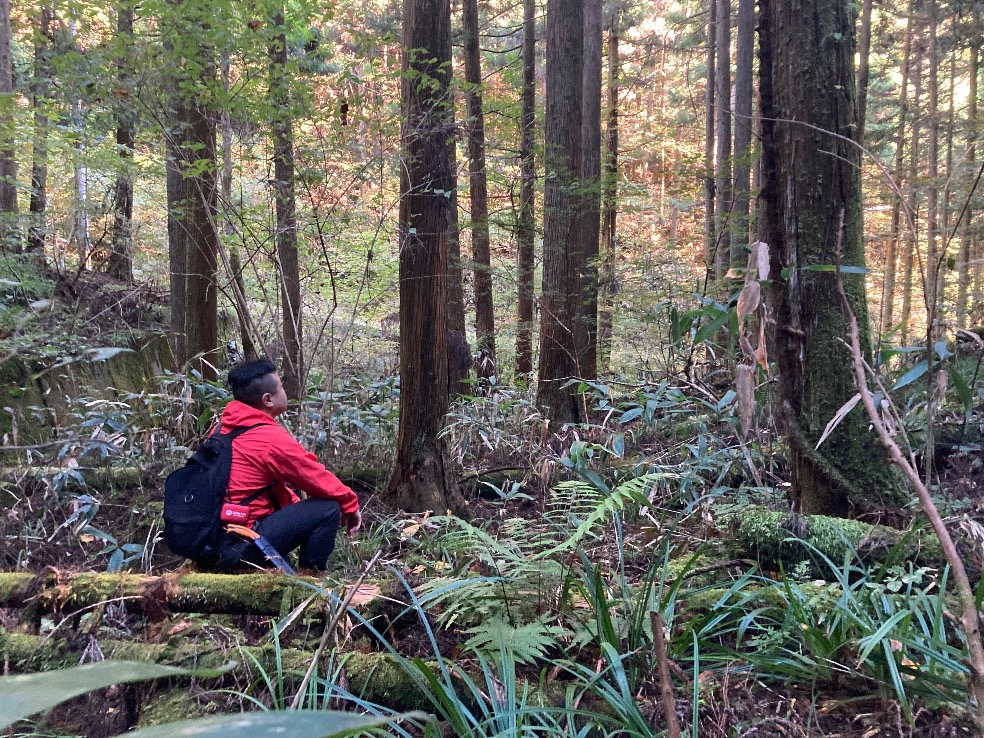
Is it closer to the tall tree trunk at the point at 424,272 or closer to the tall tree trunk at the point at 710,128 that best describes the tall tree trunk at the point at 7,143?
the tall tree trunk at the point at 424,272

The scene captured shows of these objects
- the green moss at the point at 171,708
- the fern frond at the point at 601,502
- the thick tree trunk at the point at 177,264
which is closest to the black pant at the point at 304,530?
the green moss at the point at 171,708

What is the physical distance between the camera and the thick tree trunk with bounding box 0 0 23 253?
6.93 meters

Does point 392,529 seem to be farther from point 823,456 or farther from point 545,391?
point 545,391

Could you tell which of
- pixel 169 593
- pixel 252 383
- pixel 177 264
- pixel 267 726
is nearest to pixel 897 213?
pixel 177 264

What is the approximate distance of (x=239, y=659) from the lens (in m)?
2.43

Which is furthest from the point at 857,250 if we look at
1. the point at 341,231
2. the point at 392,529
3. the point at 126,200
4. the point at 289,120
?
the point at 126,200

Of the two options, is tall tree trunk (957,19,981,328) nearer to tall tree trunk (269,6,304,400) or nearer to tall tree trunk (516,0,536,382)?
tall tree trunk (516,0,536,382)

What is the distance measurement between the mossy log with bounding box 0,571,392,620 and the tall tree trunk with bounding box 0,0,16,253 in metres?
6.05

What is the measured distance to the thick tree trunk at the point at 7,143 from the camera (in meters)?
6.93

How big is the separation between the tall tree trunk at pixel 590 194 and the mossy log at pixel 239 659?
520cm

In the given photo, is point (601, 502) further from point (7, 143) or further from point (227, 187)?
point (7, 143)

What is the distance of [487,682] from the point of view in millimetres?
2121

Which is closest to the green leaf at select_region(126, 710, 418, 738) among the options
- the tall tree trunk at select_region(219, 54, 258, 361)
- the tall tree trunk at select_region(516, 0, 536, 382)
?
the tall tree trunk at select_region(219, 54, 258, 361)

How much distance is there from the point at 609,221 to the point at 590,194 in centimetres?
515
